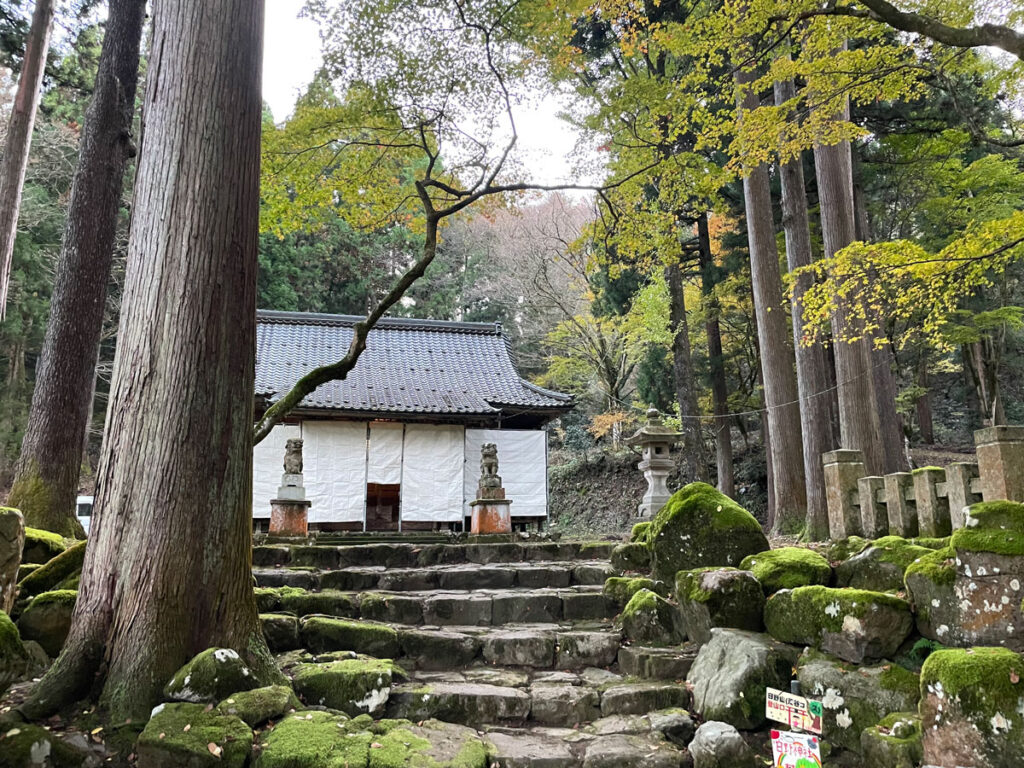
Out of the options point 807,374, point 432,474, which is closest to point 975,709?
point 807,374

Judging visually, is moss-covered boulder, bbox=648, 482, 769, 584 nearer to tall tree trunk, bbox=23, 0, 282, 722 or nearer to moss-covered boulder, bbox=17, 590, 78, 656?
tall tree trunk, bbox=23, 0, 282, 722

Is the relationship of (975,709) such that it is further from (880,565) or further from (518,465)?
(518,465)

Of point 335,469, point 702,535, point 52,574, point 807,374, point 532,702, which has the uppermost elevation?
point 807,374

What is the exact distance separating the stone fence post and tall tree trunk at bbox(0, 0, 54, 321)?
9.73 meters

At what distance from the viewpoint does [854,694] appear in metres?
3.65

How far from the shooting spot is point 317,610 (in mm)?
5512

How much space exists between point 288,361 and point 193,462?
12.9 m

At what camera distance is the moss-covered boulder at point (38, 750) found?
8.91 feet

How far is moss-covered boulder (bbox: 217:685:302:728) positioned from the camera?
322cm

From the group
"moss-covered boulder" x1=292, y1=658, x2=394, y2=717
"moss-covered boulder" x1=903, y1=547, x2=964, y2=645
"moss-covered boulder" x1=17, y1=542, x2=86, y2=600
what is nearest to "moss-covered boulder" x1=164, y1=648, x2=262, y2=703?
"moss-covered boulder" x1=292, y1=658, x2=394, y2=717

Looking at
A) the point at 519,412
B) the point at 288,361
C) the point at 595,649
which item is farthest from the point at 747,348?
the point at 595,649

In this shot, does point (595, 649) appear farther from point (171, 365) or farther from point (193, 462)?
point (171, 365)

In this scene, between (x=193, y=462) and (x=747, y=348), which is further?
(x=747, y=348)

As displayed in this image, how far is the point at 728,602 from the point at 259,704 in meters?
3.20
